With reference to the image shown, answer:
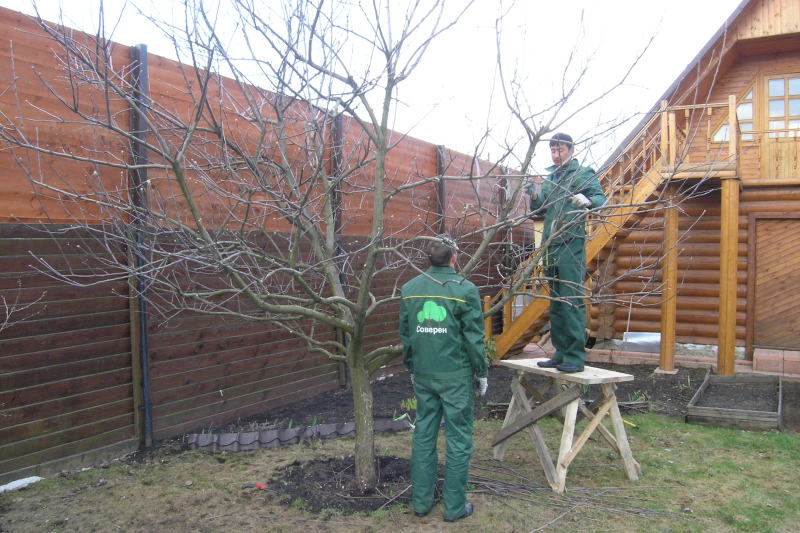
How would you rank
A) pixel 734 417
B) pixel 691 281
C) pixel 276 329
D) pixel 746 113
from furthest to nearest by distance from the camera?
1. pixel 746 113
2. pixel 691 281
3. pixel 276 329
4. pixel 734 417

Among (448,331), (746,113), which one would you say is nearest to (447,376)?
(448,331)

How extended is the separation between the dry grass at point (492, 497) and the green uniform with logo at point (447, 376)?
252 mm

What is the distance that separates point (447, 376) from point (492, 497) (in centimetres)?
Answer: 106

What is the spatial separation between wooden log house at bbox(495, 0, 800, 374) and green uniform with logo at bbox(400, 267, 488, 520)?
16.6 feet

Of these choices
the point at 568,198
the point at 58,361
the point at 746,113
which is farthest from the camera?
the point at 746,113

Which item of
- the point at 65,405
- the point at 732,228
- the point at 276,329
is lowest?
the point at 65,405

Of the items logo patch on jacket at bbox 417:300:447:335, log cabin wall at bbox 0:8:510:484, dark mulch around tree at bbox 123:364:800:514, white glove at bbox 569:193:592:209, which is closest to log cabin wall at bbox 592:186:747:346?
dark mulch around tree at bbox 123:364:800:514

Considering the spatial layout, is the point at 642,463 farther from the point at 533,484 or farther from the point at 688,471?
the point at 533,484

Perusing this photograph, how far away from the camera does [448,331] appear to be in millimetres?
3875

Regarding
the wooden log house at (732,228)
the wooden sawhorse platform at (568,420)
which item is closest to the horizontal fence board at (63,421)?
the wooden sawhorse platform at (568,420)

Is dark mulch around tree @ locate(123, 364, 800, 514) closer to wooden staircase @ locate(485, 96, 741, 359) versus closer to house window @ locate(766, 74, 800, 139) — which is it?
wooden staircase @ locate(485, 96, 741, 359)

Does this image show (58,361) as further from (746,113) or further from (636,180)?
(746,113)

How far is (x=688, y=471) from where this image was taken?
4.86m

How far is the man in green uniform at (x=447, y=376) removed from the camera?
12.5 ft
